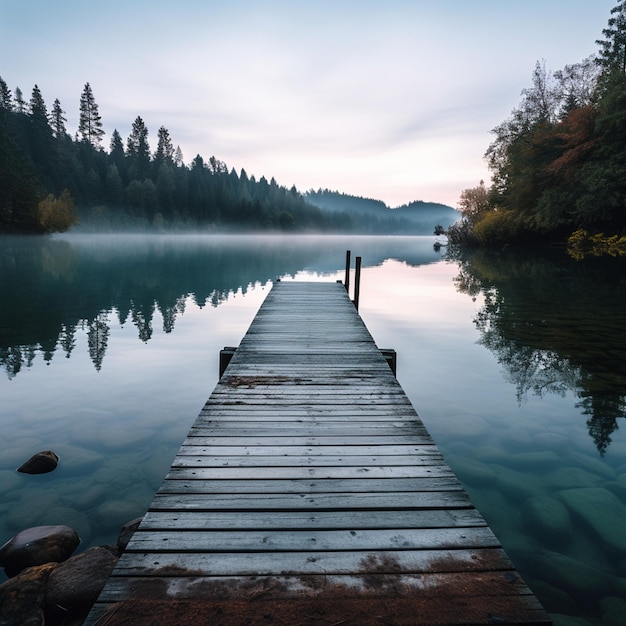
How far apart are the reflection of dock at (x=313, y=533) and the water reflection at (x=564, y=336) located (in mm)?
4127

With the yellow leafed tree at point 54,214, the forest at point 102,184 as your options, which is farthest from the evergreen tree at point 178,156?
the yellow leafed tree at point 54,214

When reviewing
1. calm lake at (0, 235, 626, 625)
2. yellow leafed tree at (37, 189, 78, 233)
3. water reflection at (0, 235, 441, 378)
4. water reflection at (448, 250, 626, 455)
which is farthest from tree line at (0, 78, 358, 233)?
water reflection at (448, 250, 626, 455)

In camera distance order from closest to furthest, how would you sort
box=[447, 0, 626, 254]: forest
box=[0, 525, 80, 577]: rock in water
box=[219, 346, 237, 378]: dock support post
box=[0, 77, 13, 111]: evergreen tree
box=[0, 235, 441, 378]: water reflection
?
box=[0, 525, 80, 577]: rock in water < box=[219, 346, 237, 378]: dock support post < box=[0, 235, 441, 378]: water reflection < box=[447, 0, 626, 254]: forest < box=[0, 77, 13, 111]: evergreen tree

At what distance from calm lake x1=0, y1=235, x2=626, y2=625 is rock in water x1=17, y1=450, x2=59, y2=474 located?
99 mm

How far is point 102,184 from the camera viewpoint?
90375mm

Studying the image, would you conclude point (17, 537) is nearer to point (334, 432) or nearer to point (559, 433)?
point (334, 432)

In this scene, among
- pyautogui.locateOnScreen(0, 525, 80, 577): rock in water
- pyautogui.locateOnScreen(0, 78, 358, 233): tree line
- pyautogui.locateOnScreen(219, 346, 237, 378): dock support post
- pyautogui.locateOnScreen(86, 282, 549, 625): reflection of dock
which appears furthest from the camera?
pyautogui.locateOnScreen(0, 78, 358, 233): tree line

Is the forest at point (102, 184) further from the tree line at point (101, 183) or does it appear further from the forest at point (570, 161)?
the forest at point (570, 161)

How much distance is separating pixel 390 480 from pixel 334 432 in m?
1.00

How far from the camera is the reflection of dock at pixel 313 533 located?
2.12 metres

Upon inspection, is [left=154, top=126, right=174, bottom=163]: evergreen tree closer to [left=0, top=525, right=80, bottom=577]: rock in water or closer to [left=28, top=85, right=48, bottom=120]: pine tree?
[left=28, top=85, right=48, bottom=120]: pine tree

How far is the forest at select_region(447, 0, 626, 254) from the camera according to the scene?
29938mm

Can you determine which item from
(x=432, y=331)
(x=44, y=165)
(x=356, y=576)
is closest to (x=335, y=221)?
(x=44, y=165)

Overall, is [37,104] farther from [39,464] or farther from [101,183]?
[39,464]
